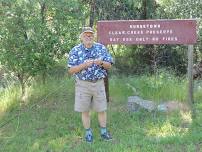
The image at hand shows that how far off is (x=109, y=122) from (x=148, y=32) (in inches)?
67.8

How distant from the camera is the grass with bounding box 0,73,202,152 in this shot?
22.7ft

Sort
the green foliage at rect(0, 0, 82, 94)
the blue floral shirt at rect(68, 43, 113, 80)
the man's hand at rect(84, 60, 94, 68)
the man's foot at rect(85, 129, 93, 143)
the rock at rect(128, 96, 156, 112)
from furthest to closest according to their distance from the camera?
the green foliage at rect(0, 0, 82, 94) < the rock at rect(128, 96, 156, 112) < the man's foot at rect(85, 129, 93, 143) < the blue floral shirt at rect(68, 43, 113, 80) < the man's hand at rect(84, 60, 94, 68)

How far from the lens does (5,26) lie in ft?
29.5

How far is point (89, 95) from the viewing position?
6.97m

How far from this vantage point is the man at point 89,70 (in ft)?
22.3

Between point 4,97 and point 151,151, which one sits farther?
point 4,97

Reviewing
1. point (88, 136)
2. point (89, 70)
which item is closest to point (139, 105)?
point (88, 136)

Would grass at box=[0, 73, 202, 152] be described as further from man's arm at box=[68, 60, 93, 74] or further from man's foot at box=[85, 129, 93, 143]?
man's arm at box=[68, 60, 93, 74]

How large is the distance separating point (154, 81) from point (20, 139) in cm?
361

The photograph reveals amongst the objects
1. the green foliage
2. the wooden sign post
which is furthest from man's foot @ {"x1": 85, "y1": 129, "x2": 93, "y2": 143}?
the green foliage

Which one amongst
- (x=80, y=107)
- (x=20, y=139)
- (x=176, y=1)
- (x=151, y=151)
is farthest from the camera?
(x=176, y=1)

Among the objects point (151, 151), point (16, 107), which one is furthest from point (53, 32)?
point (151, 151)

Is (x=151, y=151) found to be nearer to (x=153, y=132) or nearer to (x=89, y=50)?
(x=153, y=132)

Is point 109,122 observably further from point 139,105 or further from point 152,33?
point 152,33
